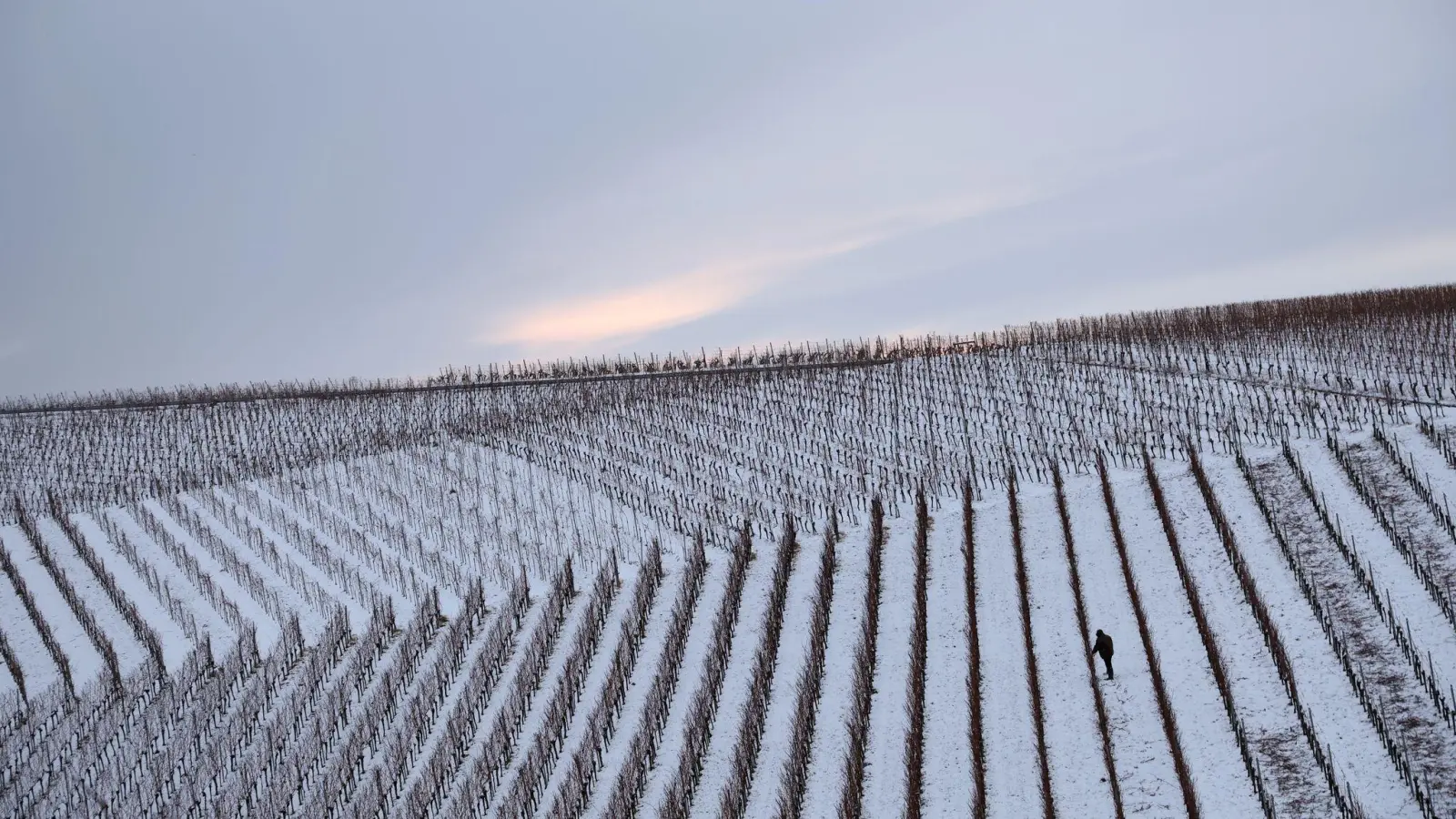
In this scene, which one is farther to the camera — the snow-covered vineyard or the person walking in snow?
the person walking in snow

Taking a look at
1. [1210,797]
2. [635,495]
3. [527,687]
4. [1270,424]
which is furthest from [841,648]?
[1270,424]

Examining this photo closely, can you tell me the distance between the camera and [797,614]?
20.5 meters

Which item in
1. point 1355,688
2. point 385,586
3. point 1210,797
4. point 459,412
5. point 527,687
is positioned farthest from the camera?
point 459,412

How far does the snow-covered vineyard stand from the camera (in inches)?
596

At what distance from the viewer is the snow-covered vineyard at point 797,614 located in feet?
49.6

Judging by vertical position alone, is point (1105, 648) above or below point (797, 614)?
below

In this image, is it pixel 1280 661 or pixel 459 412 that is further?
pixel 459 412

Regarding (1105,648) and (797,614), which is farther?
(797,614)

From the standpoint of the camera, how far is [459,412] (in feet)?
143

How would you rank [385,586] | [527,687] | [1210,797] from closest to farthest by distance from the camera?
[1210,797] → [527,687] → [385,586]

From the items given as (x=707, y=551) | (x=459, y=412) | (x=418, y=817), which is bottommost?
(x=418, y=817)

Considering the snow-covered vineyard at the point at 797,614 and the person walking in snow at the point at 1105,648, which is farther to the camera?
the person walking in snow at the point at 1105,648

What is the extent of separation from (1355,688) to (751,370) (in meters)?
31.0

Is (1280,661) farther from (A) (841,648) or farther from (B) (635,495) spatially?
(B) (635,495)
